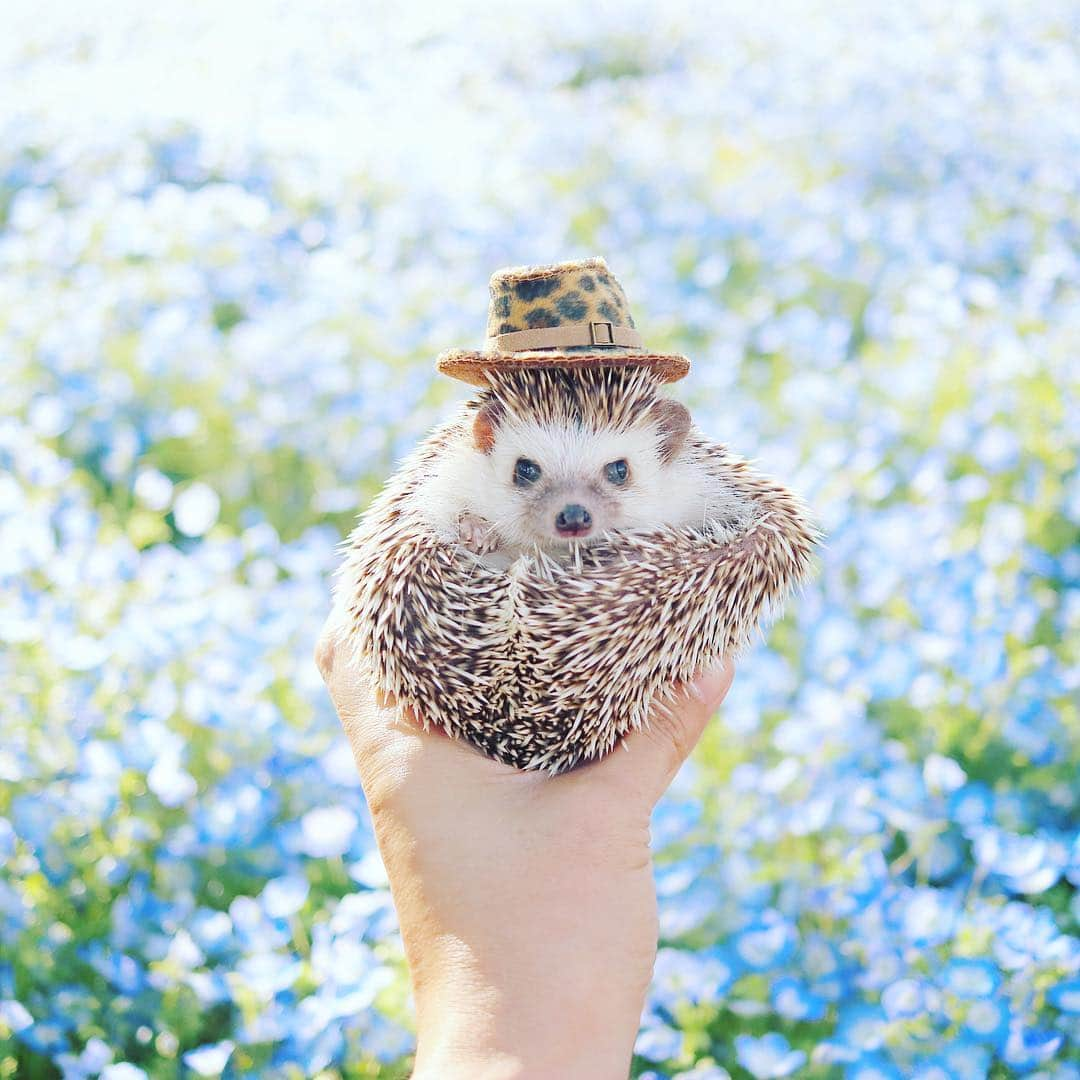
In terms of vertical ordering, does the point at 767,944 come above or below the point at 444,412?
below

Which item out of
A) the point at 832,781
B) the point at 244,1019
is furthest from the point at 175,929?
the point at 832,781

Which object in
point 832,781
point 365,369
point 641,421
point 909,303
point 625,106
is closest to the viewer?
point 641,421

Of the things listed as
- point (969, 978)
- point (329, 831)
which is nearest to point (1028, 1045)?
point (969, 978)

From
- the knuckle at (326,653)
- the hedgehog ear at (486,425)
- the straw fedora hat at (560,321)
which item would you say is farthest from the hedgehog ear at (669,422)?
the knuckle at (326,653)

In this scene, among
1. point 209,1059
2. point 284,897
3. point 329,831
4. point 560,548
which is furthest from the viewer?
point 329,831

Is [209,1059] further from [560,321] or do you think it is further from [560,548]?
[560,321]

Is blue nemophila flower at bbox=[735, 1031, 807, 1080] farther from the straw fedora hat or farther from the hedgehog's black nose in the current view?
the straw fedora hat

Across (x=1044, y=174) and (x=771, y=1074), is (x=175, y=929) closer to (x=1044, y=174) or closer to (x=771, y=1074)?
(x=771, y=1074)

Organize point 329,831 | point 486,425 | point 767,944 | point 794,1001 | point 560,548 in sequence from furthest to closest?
point 329,831, point 767,944, point 794,1001, point 486,425, point 560,548
